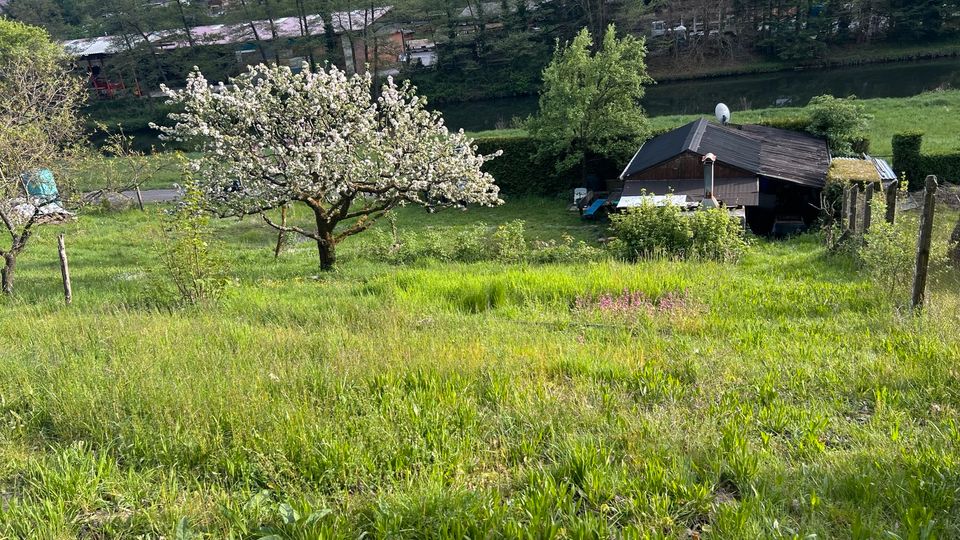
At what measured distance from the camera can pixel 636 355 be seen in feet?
18.4

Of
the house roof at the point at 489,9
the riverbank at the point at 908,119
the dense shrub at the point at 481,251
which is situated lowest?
the dense shrub at the point at 481,251

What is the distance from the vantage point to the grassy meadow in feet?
10.9

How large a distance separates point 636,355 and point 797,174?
16.9 m

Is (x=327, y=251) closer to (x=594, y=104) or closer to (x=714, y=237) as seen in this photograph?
(x=714, y=237)

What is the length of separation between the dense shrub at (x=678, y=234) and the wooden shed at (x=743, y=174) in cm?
550

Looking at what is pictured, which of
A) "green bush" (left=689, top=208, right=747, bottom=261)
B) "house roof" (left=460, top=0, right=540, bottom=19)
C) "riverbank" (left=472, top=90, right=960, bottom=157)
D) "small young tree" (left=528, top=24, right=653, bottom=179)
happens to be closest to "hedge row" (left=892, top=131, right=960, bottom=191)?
"riverbank" (left=472, top=90, right=960, bottom=157)

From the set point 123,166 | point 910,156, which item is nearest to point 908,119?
point 910,156

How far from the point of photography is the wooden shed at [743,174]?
765 inches

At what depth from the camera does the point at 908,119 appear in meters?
29.3

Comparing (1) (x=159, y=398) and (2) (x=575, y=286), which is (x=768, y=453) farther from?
(2) (x=575, y=286)

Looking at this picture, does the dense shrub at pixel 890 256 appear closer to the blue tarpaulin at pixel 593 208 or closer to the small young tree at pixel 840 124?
the blue tarpaulin at pixel 593 208

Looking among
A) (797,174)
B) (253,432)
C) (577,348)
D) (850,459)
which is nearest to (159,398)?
(253,432)

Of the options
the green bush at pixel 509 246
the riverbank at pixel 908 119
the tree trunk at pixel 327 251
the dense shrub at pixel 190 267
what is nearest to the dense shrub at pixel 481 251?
the green bush at pixel 509 246

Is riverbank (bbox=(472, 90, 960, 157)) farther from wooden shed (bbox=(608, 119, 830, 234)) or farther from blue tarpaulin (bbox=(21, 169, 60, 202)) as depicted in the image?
blue tarpaulin (bbox=(21, 169, 60, 202))
